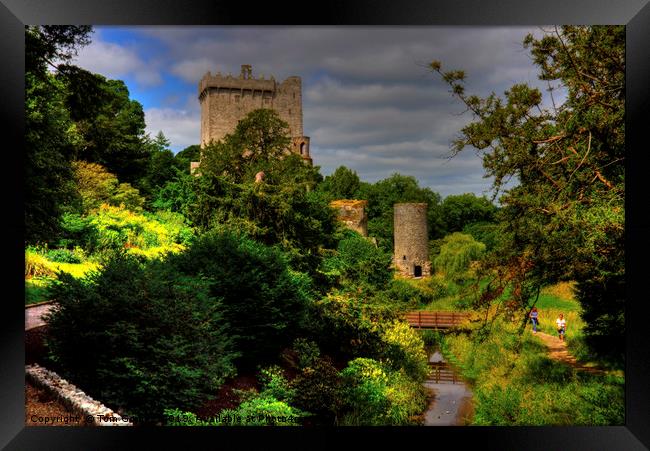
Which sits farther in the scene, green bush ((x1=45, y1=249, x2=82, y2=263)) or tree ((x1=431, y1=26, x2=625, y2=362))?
green bush ((x1=45, y1=249, x2=82, y2=263))

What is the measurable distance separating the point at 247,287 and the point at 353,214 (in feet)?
14.0

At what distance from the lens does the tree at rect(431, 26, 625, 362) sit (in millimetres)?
6035

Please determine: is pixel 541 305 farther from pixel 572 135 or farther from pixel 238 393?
pixel 238 393

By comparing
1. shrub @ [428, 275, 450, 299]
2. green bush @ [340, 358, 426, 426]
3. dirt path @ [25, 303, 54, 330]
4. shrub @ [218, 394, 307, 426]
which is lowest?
green bush @ [340, 358, 426, 426]

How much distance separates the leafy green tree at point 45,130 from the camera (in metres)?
6.20

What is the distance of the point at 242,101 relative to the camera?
9.31 meters

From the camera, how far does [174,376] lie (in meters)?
5.99

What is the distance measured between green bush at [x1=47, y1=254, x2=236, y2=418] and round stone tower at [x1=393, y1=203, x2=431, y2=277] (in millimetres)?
5706

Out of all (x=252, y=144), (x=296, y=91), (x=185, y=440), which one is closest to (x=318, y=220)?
(x=252, y=144)

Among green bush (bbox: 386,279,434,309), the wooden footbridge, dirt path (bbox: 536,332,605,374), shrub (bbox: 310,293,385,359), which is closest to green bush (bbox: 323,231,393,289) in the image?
green bush (bbox: 386,279,434,309)

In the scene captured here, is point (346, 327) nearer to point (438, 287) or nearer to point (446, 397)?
point (446, 397)

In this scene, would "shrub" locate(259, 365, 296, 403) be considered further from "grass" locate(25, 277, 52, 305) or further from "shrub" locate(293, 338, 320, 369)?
"grass" locate(25, 277, 52, 305)
